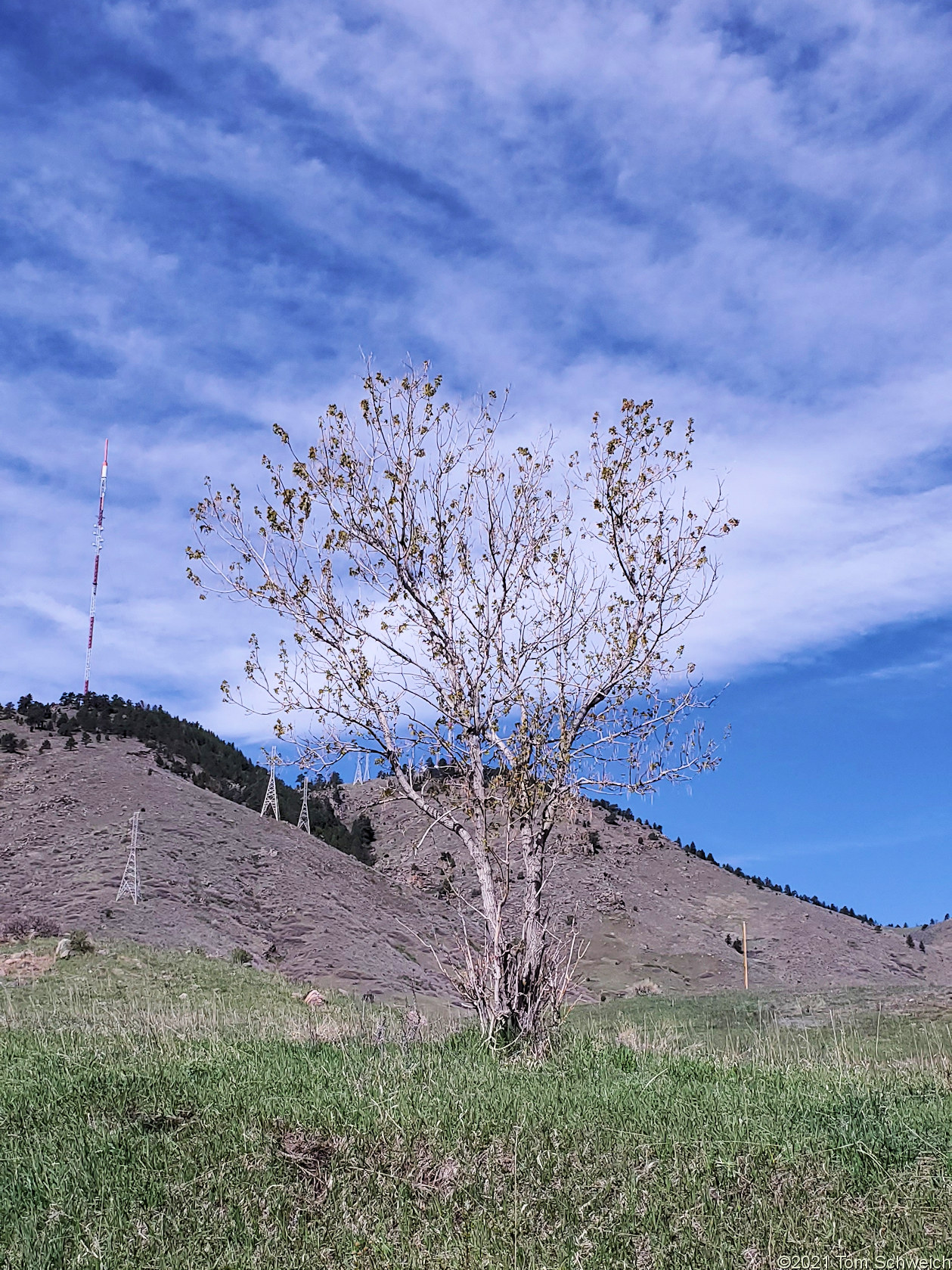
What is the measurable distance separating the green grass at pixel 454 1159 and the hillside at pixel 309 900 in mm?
12808

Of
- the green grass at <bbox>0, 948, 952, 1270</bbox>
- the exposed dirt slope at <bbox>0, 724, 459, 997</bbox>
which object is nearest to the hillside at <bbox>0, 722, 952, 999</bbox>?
the exposed dirt slope at <bbox>0, 724, 459, 997</bbox>

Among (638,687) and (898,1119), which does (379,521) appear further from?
(898,1119)

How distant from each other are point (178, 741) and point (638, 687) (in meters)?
40.9

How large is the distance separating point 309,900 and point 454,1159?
28.1m

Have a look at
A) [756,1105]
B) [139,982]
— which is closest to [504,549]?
[756,1105]

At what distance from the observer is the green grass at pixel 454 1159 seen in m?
4.39

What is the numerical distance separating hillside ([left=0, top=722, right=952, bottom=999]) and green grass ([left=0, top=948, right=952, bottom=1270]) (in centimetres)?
1281

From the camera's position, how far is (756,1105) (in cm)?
616

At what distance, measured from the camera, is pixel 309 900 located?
105ft

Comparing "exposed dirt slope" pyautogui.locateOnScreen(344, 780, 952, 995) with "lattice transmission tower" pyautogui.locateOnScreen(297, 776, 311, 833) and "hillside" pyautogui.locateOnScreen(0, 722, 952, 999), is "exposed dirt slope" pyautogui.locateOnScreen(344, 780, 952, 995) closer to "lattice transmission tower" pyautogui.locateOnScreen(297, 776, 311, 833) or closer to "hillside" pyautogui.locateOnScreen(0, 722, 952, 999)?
"hillside" pyautogui.locateOnScreen(0, 722, 952, 999)

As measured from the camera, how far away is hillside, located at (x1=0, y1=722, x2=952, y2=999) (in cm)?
2627

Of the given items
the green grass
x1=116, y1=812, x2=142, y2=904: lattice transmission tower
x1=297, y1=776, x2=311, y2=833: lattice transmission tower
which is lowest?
the green grass

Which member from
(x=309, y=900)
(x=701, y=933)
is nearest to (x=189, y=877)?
(x=309, y=900)

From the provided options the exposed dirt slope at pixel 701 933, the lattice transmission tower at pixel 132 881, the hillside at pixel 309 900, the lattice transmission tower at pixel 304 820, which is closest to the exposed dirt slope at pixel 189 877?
the hillside at pixel 309 900
